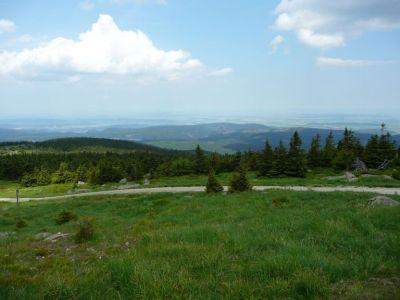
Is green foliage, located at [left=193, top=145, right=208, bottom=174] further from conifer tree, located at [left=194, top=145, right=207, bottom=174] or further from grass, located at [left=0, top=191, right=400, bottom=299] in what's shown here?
grass, located at [left=0, top=191, right=400, bottom=299]

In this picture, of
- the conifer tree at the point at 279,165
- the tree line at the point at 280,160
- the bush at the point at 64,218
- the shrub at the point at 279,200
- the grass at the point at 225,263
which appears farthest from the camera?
the tree line at the point at 280,160

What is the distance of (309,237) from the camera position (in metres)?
8.63

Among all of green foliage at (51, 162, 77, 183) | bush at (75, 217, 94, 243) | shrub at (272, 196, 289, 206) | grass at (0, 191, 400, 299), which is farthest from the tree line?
grass at (0, 191, 400, 299)

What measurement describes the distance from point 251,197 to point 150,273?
1591 centimetres

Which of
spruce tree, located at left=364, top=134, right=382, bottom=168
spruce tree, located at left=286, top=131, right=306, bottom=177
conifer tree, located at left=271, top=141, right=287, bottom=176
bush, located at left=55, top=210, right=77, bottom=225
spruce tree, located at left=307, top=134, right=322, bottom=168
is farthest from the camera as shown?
spruce tree, located at left=307, top=134, right=322, bottom=168

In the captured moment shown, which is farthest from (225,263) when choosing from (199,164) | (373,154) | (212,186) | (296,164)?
(199,164)

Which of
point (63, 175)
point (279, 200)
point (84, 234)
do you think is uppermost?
point (84, 234)

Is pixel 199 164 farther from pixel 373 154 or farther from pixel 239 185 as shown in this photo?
pixel 239 185

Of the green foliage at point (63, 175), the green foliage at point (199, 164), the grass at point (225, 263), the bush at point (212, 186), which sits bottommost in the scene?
the green foliage at point (63, 175)

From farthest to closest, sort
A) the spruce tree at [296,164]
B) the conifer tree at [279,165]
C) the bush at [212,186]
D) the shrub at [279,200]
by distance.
→ the conifer tree at [279,165] → the spruce tree at [296,164] → the bush at [212,186] → the shrub at [279,200]

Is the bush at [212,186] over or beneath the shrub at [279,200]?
beneath

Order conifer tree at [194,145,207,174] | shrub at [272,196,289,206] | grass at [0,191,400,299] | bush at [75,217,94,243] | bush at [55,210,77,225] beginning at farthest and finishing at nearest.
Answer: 1. conifer tree at [194,145,207,174]
2. bush at [55,210,77,225]
3. shrub at [272,196,289,206]
4. bush at [75,217,94,243]
5. grass at [0,191,400,299]

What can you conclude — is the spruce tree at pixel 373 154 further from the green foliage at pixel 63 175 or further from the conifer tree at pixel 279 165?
the green foliage at pixel 63 175

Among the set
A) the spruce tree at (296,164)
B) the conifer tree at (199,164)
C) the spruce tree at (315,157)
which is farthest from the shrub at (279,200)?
the conifer tree at (199,164)
